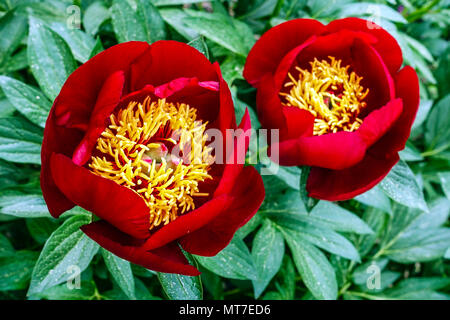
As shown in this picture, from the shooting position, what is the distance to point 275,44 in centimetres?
77

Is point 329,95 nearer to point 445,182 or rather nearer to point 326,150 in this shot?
point 326,150

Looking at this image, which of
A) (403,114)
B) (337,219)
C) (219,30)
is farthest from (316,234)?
(219,30)

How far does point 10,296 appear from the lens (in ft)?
3.15

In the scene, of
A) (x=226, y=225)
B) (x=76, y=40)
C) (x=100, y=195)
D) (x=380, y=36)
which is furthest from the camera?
(x=76, y=40)

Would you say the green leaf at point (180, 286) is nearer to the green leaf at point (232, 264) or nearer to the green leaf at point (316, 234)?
the green leaf at point (232, 264)

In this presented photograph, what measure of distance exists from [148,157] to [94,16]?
0.39m

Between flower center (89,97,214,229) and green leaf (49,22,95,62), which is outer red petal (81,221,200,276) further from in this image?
green leaf (49,22,95,62)

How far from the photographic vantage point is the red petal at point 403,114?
704 millimetres

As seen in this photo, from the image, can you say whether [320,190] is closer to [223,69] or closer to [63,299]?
[223,69]

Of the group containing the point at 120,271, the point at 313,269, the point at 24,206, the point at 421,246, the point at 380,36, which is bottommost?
the point at 421,246

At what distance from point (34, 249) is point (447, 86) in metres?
1.23

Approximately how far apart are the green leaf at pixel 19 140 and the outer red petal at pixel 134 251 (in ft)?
0.84

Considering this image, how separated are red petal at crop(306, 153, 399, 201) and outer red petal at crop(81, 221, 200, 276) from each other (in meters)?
0.25
